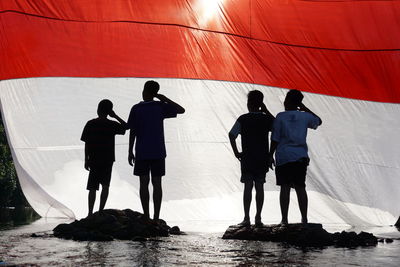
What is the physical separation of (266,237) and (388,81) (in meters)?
3.49

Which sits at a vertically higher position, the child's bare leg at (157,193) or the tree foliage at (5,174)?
the tree foliage at (5,174)

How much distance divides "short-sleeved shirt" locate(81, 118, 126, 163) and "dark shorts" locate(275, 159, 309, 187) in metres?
1.80

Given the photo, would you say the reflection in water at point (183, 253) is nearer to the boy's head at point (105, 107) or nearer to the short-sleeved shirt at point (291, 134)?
the short-sleeved shirt at point (291, 134)

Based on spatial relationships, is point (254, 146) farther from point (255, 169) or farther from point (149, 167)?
point (149, 167)

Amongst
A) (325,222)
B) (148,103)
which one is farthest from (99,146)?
(325,222)

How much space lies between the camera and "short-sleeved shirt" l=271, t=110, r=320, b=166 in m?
7.00

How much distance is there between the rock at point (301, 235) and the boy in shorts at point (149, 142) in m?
0.92

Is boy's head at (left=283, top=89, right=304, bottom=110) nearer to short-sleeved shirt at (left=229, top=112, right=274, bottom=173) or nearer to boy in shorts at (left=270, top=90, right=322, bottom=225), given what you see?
boy in shorts at (left=270, top=90, right=322, bottom=225)

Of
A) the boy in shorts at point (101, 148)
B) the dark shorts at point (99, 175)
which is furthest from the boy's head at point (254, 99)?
the dark shorts at point (99, 175)

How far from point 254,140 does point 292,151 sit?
46 cm

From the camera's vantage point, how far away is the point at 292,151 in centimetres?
699

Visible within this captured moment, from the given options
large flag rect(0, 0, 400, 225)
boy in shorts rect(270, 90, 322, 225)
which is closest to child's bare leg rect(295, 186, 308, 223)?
boy in shorts rect(270, 90, 322, 225)

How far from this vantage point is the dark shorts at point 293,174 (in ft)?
22.8

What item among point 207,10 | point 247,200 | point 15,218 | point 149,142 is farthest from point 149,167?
point 15,218
